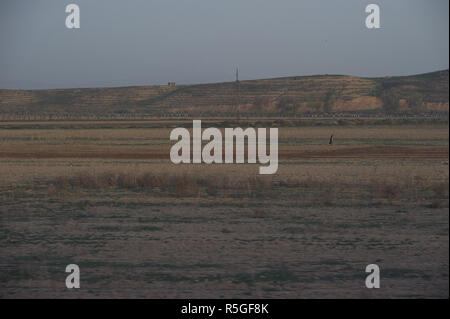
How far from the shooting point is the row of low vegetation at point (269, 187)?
15086 mm

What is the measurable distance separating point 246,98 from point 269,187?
109884 millimetres

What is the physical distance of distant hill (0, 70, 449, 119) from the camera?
102469 mm

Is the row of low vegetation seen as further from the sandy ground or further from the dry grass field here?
the sandy ground

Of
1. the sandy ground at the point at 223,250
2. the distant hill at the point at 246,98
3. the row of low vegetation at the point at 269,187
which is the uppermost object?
the distant hill at the point at 246,98

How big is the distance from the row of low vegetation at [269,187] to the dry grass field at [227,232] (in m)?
0.05

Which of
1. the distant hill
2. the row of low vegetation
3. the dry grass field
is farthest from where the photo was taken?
the distant hill

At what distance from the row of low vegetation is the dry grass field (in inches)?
2.1

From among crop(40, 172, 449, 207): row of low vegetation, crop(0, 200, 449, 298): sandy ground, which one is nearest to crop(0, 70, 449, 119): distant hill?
crop(40, 172, 449, 207): row of low vegetation

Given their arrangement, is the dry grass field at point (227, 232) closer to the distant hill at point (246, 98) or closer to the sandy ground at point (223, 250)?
the sandy ground at point (223, 250)

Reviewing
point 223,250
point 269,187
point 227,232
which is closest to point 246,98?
point 269,187

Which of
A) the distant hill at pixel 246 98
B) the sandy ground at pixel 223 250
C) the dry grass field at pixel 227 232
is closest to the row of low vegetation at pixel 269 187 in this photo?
the dry grass field at pixel 227 232
